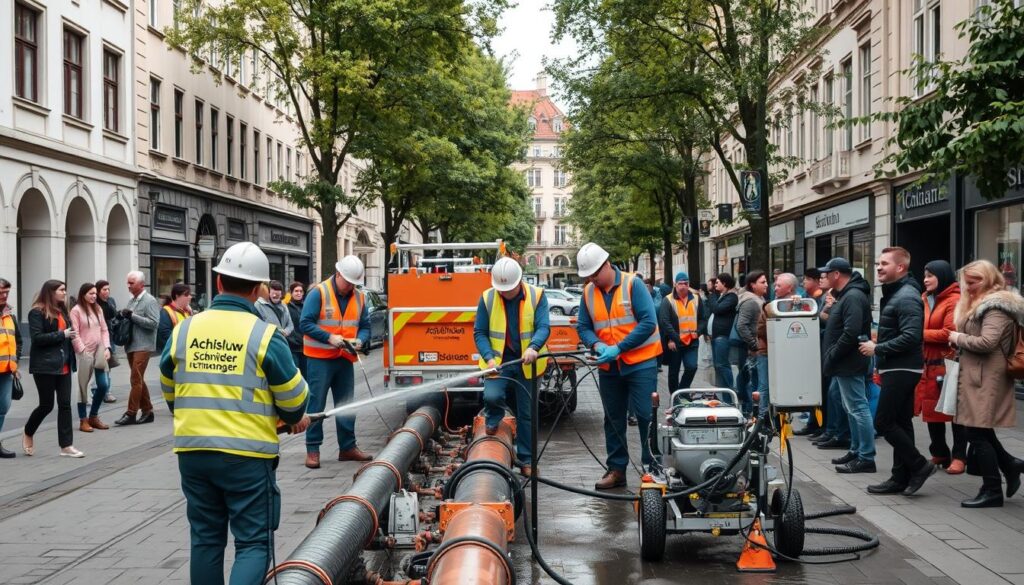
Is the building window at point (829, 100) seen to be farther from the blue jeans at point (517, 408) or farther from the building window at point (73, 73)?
the blue jeans at point (517, 408)

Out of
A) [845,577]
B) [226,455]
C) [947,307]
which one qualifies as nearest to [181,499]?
[226,455]

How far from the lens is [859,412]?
8945 millimetres

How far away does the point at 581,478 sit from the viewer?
29.1ft

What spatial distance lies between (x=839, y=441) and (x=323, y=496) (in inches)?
212

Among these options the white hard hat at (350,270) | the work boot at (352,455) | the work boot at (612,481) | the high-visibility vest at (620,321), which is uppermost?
the white hard hat at (350,270)

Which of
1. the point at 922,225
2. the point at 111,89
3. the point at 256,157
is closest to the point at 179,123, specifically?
the point at 111,89

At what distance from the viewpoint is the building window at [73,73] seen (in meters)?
23.9

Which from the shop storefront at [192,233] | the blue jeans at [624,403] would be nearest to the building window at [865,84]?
the shop storefront at [192,233]

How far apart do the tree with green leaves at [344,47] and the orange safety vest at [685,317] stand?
554 inches

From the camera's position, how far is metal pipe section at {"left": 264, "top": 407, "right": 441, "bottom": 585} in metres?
4.71

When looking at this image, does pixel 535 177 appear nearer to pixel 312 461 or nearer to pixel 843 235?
pixel 843 235

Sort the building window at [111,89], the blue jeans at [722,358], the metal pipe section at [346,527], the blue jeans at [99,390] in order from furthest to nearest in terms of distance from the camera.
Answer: the building window at [111,89]
the blue jeans at [722,358]
the blue jeans at [99,390]
the metal pipe section at [346,527]

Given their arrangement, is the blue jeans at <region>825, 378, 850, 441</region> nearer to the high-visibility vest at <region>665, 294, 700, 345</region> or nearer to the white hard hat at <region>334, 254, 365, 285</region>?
the high-visibility vest at <region>665, 294, 700, 345</region>

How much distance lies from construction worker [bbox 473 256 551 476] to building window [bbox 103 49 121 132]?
20.1 metres
